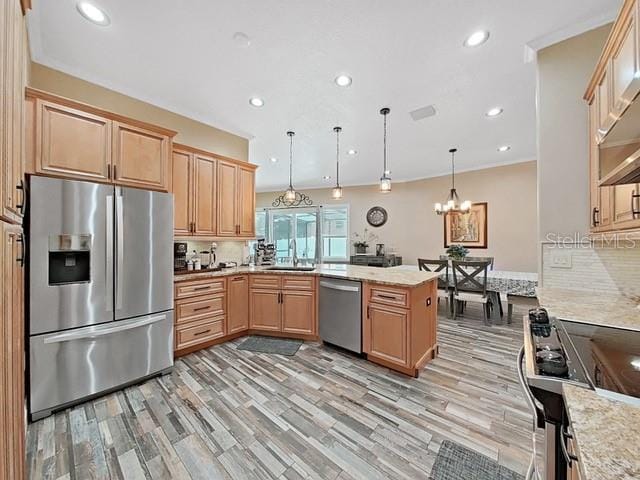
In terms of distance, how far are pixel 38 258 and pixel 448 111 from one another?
4.20 m

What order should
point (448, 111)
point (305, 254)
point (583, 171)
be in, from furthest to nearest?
point (305, 254) < point (448, 111) < point (583, 171)

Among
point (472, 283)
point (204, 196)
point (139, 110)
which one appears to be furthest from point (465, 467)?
point (139, 110)

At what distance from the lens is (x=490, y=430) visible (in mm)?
1763

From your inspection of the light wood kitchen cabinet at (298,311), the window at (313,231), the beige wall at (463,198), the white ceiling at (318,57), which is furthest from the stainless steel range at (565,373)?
the window at (313,231)

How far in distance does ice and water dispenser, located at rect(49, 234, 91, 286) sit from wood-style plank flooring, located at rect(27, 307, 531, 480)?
0.98 metres

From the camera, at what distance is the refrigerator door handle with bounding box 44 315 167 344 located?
1.89m

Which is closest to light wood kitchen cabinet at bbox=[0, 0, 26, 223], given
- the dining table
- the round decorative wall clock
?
the dining table

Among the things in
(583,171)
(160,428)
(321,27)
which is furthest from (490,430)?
(321,27)

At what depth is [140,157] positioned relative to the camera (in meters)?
2.41

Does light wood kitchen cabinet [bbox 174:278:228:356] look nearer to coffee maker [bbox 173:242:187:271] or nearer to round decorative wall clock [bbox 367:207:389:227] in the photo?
coffee maker [bbox 173:242:187:271]

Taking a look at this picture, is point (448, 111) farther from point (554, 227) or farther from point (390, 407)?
point (390, 407)

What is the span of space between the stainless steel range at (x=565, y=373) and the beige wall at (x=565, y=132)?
1.22 m

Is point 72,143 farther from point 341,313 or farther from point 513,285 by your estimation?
point 513,285

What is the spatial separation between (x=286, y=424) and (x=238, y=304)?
5.87ft
